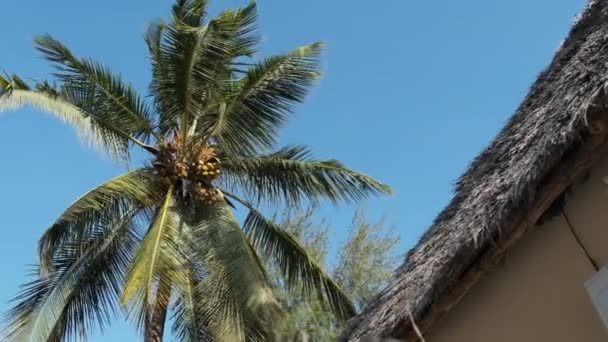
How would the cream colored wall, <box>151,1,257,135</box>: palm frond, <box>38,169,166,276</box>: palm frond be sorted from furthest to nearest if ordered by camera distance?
<box>151,1,257,135</box>: palm frond → <box>38,169,166,276</box>: palm frond → the cream colored wall

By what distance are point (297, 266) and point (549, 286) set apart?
7.28m

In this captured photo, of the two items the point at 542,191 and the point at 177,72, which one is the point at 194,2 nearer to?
the point at 177,72

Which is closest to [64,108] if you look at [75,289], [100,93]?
[100,93]

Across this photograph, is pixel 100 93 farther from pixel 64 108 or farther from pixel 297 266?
pixel 297 266

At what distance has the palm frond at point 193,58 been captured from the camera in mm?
10562

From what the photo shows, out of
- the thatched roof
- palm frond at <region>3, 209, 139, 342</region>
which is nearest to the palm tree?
palm frond at <region>3, 209, 139, 342</region>

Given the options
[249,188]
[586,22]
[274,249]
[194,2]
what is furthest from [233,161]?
[586,22]

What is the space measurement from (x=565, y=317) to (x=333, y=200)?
744 centimetres

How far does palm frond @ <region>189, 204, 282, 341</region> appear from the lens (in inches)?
341

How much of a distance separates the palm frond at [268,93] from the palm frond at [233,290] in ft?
6.13

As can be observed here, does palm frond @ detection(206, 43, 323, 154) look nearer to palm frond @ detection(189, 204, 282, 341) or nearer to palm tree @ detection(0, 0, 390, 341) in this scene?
palm tree @ detection(0, 0, 390, 341)

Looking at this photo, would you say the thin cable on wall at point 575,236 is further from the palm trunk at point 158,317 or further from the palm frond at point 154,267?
the palm trunk at point 158,317

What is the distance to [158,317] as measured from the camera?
30.1 feet

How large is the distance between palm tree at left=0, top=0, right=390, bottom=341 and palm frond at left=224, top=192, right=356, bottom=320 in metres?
0.02
